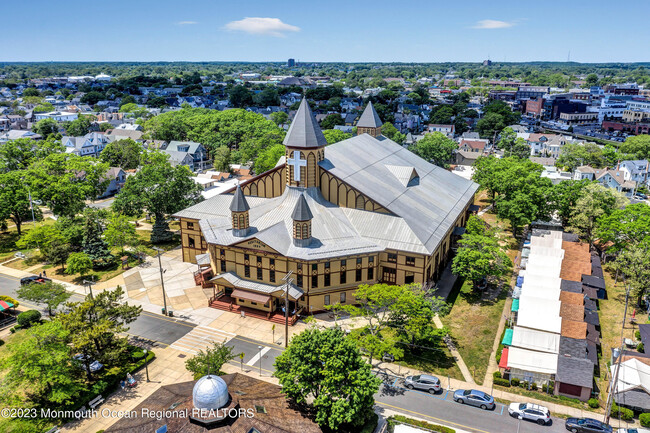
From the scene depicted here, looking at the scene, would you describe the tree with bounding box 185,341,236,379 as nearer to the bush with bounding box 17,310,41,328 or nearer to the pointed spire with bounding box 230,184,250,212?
the pointed spire with bounding box 230,184,250,212

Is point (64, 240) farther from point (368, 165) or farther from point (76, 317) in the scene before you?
point (368, 165)

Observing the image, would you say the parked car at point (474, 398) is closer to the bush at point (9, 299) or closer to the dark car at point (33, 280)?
the bush at point (9, 299)

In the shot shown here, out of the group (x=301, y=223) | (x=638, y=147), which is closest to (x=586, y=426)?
(x=301, y=223)

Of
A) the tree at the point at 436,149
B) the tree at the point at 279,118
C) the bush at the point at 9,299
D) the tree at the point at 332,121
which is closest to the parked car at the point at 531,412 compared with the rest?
the bush at the point at 9,299

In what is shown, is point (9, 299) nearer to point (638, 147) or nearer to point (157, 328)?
point (157, 328)

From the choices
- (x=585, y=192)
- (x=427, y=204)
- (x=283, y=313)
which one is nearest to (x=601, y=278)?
(x=585, y=192)
